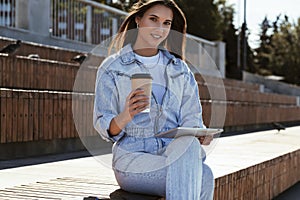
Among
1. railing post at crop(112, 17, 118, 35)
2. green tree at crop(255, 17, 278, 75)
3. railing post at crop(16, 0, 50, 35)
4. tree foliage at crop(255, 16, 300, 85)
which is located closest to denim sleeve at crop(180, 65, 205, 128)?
railing post at crop(16, 0, 50, 35)

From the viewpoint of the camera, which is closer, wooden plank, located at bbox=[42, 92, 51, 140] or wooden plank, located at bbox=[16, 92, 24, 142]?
wooden plank, located at bbox=[16, 92, 24, 142]

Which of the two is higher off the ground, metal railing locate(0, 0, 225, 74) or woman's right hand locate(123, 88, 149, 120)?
metal railing locate(0, 0, 225, 74)

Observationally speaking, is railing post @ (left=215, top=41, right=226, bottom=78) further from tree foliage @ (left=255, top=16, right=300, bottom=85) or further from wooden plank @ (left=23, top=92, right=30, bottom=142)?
tree foliage @ (left=255, top=16, right=300, bottom=85)

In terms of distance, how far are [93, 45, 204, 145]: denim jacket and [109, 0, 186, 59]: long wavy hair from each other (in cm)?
7

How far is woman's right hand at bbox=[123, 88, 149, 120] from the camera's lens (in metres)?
2.64

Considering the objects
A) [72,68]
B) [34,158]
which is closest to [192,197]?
[34,158]

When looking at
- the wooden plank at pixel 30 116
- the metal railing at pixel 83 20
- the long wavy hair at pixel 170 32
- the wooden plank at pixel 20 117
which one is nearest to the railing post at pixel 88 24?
the metal railing at pixel 83 20

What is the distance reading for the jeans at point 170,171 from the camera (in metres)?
2.75

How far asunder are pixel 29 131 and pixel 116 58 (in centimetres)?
326

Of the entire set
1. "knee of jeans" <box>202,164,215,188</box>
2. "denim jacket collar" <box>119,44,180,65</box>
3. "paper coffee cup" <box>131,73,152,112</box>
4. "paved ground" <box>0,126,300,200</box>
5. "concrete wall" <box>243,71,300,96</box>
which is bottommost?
"paved ground" <box>0,126,300,200</box>

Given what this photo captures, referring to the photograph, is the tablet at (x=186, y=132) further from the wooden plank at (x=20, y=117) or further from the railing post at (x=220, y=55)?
the railing post at (x=220, y=55)

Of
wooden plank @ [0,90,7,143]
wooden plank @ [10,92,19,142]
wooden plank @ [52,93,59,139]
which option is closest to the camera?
wooden plank @ [0,90,7,143]

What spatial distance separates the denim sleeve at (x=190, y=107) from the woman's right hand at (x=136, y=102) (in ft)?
1.55

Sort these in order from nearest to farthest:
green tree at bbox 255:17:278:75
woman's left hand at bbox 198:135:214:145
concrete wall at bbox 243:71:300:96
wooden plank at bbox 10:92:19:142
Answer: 1. woman's left hand at bbox 198:135:214:145
2. wooden plank at bbox 10:92:19:142
3. concrete wall at bbox 243:71:300:96
4. green tree at bbox 255:17:278:75
